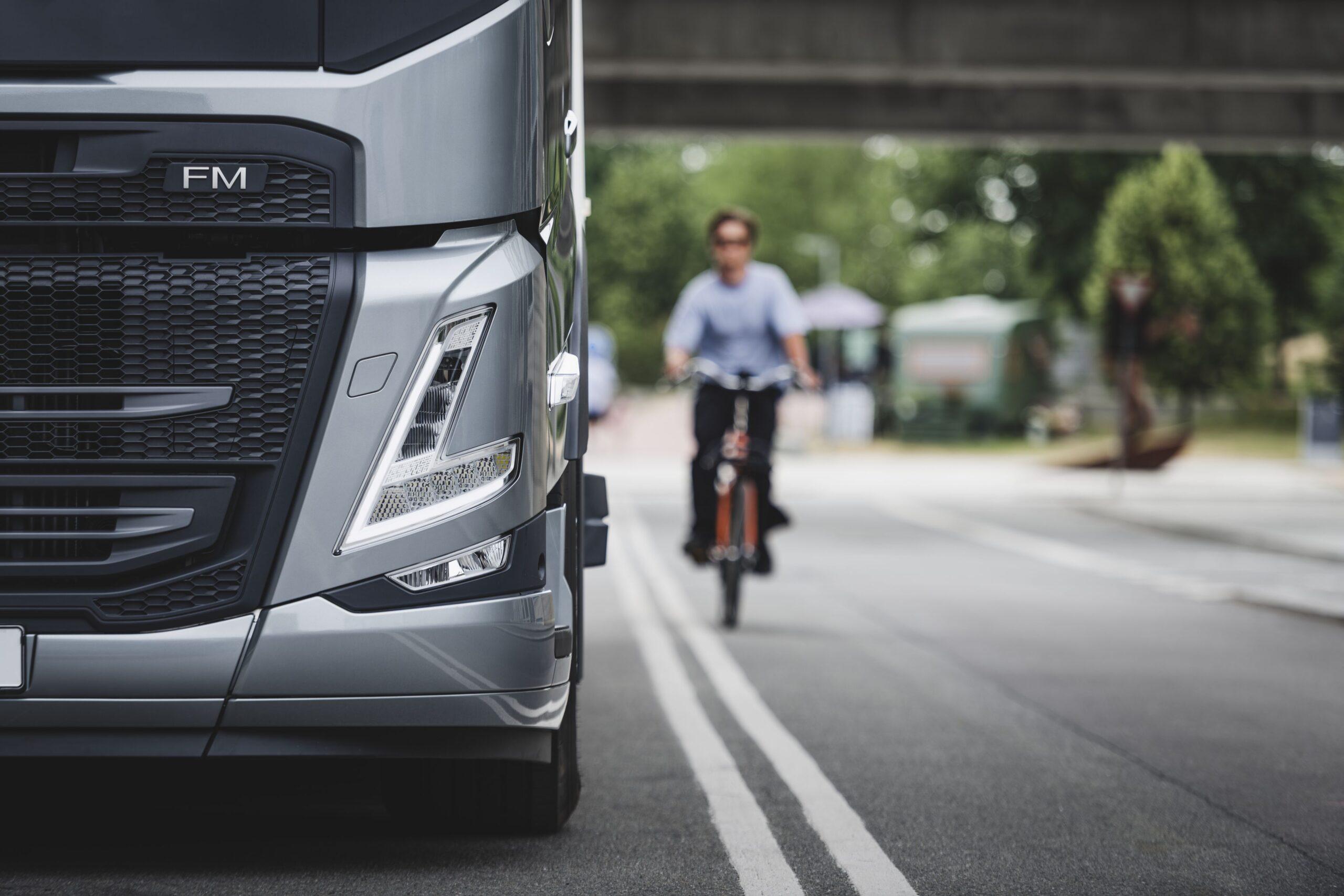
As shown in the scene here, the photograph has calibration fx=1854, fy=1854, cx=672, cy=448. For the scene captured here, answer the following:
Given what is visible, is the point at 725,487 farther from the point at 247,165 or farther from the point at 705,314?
the point at 247,165

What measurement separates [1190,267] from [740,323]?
33876 mm

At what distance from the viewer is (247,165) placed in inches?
159

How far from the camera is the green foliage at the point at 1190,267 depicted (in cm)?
4119

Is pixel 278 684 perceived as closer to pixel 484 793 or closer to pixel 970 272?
pixel 484 793

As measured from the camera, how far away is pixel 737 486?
380 inches

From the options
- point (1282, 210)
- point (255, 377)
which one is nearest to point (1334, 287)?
point (1282, 210)

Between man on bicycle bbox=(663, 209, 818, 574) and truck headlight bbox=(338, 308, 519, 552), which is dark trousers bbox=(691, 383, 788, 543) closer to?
man on bicycle bbox=(663, 209, 818, 574)

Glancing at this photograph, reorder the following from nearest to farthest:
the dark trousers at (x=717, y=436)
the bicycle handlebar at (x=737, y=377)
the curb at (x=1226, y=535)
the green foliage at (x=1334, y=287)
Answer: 1. the bicycle handlebar at (x=737, y=377)
2. the dark trousers at (x=717, y=436)
3. the curb at (x=1226, y=535)
4. the green foliage at (x=1334, y=287)

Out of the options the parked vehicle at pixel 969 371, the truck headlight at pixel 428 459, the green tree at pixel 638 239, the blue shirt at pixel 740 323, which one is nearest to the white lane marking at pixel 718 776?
the truck headlight at pixel 428 459

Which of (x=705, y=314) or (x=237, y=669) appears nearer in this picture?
(x=237, y=669)

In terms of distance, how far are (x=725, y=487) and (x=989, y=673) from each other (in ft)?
6.47

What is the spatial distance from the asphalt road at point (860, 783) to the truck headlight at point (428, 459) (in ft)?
2.85

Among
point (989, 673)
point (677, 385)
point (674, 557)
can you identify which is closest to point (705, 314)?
point (677, 385)

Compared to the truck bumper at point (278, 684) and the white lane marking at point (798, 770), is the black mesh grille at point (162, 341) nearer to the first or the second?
the truck bumper at point (278, 684)
